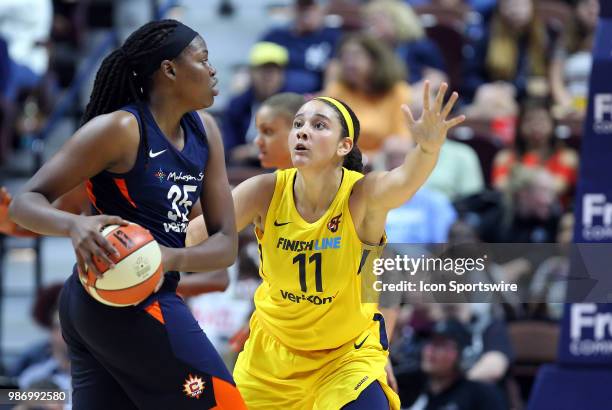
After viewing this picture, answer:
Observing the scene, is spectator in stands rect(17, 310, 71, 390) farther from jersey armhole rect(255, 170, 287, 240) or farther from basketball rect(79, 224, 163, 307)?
basketball rect(79, 224, 163, 307)

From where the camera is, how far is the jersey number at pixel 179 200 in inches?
158

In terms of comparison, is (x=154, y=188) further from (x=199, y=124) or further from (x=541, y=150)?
(x=541, y=150)

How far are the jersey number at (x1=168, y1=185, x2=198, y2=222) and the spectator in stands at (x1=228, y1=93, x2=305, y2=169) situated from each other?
53.0 inches

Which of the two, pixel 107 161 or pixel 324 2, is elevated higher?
pixel 107 161

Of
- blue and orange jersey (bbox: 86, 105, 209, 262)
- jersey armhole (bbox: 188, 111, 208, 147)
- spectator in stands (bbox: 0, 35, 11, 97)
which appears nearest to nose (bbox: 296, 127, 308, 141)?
jersey armhole (bbox: 188, 111, 208, 147)

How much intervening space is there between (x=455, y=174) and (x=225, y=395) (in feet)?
16.5

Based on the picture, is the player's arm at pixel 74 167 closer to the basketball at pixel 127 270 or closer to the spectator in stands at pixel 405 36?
the basketball at pixel 127 270

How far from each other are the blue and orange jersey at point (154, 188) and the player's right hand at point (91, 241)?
319 mm

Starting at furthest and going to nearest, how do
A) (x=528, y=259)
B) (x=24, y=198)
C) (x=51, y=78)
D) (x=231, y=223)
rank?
(x=51, y=78), (x=528, y=259), (x=231, y=223), (x=24, y=198)

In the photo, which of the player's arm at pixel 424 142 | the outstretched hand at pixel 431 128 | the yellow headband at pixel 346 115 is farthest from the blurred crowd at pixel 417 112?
the outstretched hand at pixel 431 128

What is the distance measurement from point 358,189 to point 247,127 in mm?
4695

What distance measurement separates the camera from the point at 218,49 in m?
10.9

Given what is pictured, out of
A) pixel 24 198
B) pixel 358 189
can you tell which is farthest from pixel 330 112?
pixel 24 198

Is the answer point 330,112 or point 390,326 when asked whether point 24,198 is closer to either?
point 330,112
